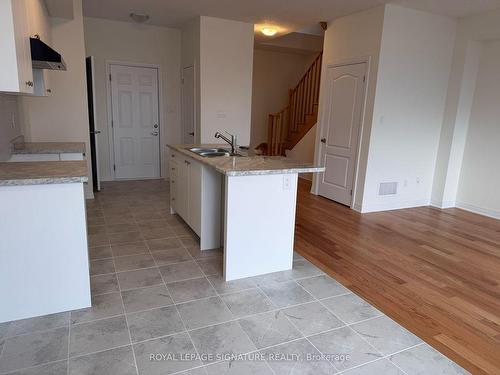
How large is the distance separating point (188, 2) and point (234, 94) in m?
1.58

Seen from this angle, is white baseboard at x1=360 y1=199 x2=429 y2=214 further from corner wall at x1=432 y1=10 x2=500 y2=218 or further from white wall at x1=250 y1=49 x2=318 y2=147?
white wall at x1=250 y1=49 x2=318 y2=147

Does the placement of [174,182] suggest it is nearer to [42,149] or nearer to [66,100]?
[42,149]

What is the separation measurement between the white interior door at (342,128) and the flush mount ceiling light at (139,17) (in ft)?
9.69

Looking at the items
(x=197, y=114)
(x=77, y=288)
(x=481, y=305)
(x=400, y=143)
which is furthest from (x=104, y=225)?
(x=400, y=143)

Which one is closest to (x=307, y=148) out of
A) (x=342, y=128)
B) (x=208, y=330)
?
(x=342, y=128)

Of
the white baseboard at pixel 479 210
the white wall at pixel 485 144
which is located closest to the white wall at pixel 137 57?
the white wall at pixel 485 144

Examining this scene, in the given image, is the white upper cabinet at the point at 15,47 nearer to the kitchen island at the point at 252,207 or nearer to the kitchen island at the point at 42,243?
the kitchen island at the point at 42,243

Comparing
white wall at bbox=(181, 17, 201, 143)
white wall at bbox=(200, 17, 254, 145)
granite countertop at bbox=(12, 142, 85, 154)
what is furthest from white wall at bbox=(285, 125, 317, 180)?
granite countertop at bbox=(12, 142, 85, 154)

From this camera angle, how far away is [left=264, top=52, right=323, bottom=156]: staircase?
7.18 m

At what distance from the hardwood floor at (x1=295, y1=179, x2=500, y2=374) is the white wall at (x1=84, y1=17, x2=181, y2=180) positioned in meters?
3.10

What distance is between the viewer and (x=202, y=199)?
10.4 ft

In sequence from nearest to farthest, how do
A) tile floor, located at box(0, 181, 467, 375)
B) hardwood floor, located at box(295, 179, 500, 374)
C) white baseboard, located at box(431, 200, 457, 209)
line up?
tile floor, located at box(0, 181, 467, 375) → hardwood floor, located at box(295, 179, 500, 374) → white baseboard, located at box(431, 200, 457, 209)

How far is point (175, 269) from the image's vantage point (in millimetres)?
2924

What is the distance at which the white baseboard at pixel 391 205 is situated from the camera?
4879 mm
